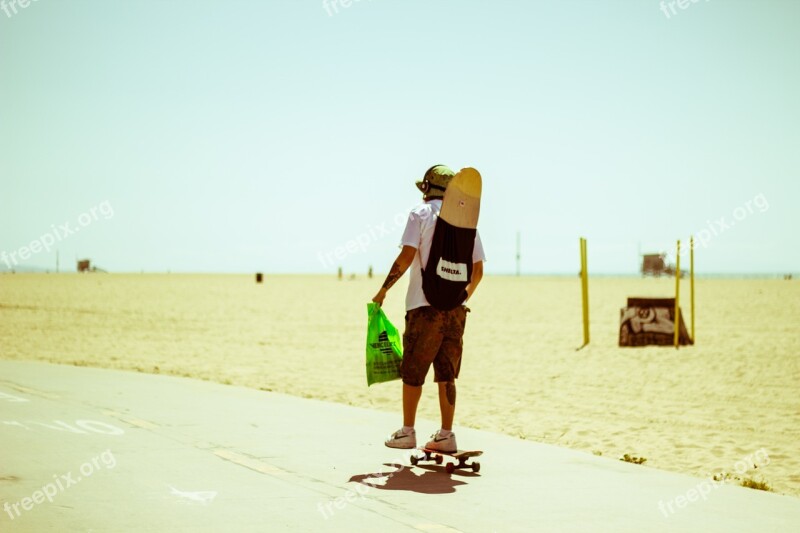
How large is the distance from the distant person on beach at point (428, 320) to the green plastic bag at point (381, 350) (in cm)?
21

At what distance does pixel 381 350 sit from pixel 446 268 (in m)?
0.87

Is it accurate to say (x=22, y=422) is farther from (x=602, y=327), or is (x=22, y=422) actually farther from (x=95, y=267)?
(x=95, y=267)

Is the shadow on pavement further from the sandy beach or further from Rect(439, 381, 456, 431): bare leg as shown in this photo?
the sandy beach

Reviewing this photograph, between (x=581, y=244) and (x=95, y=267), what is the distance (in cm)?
12866

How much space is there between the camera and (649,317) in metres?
19.7

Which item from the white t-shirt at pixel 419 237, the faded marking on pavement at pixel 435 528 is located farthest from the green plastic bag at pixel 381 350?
the faded marking on pavement at pixel 435 528

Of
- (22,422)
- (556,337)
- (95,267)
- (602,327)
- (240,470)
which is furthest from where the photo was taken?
(95,267)

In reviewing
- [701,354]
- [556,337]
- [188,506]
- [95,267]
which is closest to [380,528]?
[188,506]

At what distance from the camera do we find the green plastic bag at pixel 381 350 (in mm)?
6793

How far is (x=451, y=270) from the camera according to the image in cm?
646

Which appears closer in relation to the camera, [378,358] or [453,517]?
[453,517]

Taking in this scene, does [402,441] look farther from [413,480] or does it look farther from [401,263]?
[401,263]

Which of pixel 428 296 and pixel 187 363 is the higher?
pixel 428 296

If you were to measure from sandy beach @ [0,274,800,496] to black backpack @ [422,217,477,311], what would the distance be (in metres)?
1.88
